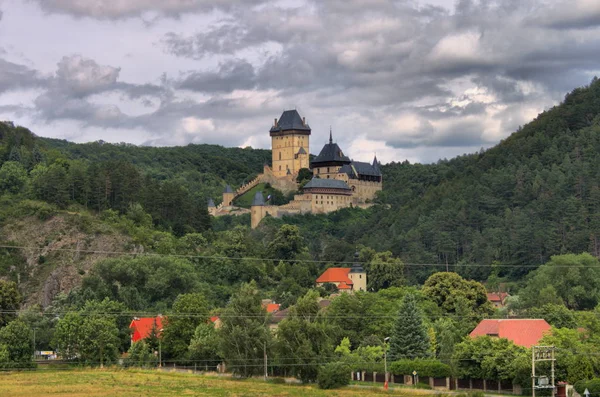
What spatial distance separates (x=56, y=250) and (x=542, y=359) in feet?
231

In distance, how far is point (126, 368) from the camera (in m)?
91.7

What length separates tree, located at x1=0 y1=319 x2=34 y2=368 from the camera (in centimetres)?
9031

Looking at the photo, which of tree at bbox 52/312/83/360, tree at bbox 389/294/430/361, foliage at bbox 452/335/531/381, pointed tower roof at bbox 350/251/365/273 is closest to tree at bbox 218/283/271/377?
tree at bbox 389/294/430/361

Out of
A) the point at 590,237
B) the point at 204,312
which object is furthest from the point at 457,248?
the point at 204,312

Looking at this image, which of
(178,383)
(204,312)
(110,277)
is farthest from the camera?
(110,277)

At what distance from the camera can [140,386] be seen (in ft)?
240

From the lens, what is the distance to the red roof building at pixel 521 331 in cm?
8731

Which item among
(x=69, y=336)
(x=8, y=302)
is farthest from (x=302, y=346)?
(x=8, y=302)

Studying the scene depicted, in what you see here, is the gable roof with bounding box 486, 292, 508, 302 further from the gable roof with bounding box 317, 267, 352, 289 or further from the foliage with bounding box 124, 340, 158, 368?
the foliage with bounding box 124, 340, 158, 368

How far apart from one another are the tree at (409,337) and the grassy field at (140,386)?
47.6ft

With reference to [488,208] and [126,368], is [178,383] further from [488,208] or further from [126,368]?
[488,208]

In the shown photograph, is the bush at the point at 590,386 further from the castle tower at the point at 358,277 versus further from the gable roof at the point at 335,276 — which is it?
the castle tower at the point at 358,277

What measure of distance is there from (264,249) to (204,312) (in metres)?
53.4

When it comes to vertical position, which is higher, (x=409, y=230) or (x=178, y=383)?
(x=409, y=230)
